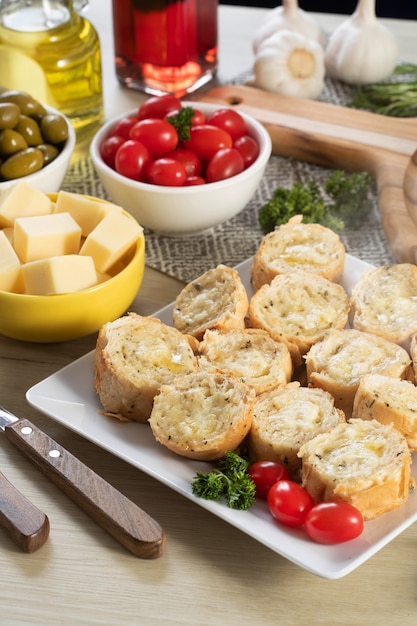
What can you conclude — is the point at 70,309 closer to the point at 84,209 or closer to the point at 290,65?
the point at 84,209

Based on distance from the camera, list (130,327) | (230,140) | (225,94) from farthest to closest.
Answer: (225,94), (230,140), (130,327)

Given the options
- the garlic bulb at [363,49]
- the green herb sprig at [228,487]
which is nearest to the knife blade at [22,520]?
the green herb sprig at [228,487]

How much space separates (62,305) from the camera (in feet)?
7.25

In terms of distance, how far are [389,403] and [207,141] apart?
112cm

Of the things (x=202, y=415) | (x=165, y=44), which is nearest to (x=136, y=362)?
(x=202, y=415)

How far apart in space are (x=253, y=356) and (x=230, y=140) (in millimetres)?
853

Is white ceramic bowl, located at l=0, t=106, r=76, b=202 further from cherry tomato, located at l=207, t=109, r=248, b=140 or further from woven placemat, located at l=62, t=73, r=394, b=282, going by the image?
cherry tomato, located at l=207, t=109, r=248, b=140

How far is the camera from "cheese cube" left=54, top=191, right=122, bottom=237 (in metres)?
2.42

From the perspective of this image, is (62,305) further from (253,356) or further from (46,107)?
(46,107)

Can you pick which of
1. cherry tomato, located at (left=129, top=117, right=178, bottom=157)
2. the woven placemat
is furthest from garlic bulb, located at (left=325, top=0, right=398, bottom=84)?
cherry tomato, located at (left=129, top=117, right=178, bottom=157)

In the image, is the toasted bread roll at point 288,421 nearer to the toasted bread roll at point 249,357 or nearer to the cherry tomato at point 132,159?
the toasted bread roll at point 249,357

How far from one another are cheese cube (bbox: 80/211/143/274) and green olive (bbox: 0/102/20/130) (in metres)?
0.48

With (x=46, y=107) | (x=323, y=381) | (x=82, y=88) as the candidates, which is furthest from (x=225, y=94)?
(x=323, y=381)

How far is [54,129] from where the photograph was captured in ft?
8.81
